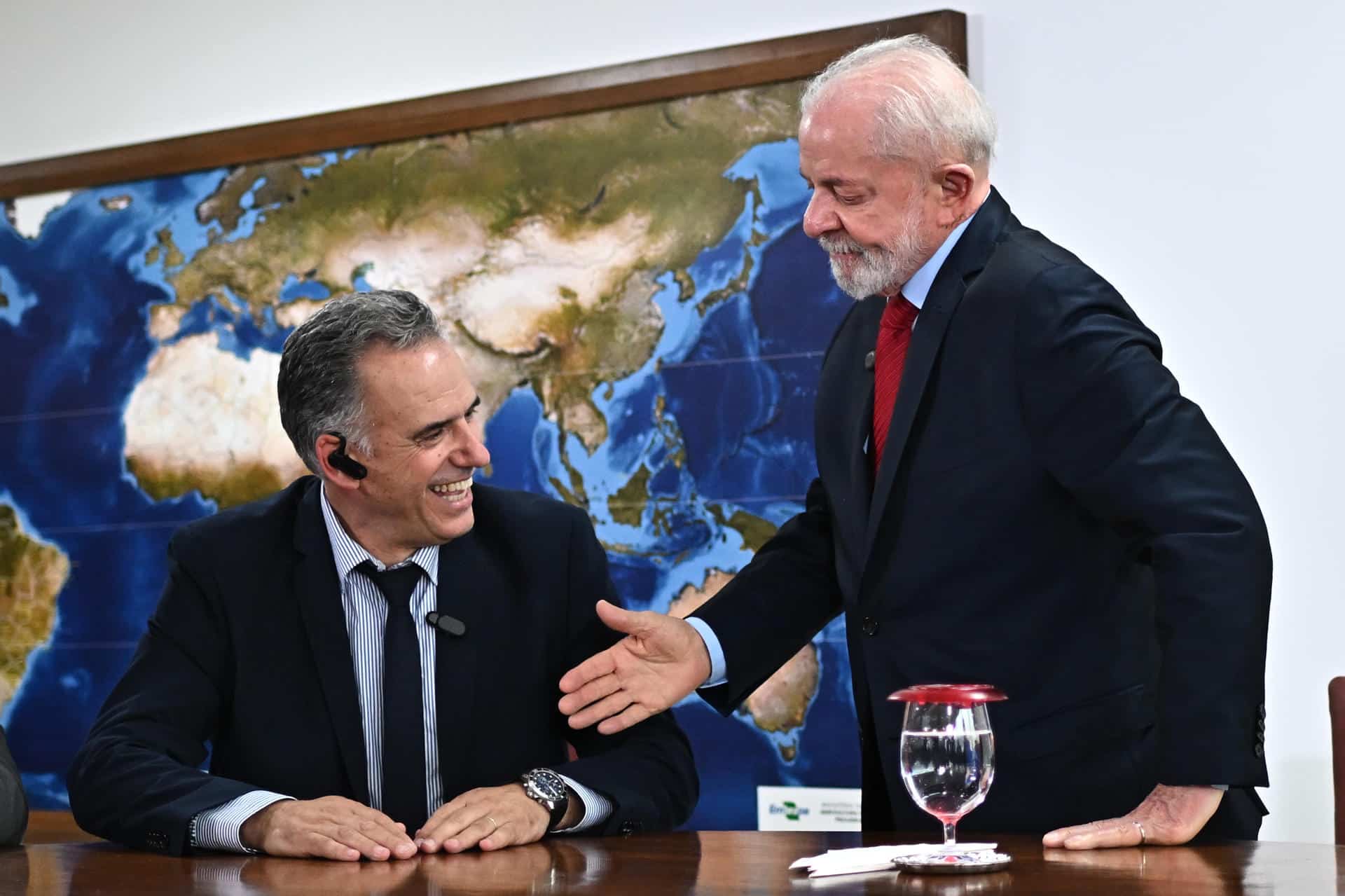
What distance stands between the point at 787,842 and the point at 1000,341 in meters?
0.77

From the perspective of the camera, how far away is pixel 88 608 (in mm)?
4500

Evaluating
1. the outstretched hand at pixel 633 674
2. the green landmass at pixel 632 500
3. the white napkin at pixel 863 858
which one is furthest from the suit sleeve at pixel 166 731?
the green landmass at pixel 632 500

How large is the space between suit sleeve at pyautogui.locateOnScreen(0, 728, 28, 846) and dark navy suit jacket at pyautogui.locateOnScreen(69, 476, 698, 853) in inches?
3.2

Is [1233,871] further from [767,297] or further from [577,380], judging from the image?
[577,380]

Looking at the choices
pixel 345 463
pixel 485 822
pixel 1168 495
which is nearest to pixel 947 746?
pixel 1168 495

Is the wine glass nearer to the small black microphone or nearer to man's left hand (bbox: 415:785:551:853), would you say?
man's left hand (bbox: 415:785:551:853)

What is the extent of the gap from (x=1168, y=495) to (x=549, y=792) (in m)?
0.94

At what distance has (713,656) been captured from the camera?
259cm

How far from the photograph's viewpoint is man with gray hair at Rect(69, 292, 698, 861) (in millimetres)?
2539

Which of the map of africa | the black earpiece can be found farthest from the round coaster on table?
the map of africa

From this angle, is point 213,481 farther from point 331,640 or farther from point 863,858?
point 863,858

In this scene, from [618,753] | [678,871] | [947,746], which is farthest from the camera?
[618,753]

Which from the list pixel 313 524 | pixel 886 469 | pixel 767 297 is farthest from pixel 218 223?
pixel 886 469

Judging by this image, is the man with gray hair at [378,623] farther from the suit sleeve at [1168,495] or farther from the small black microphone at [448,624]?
the suit sleeve at [1168,495]
